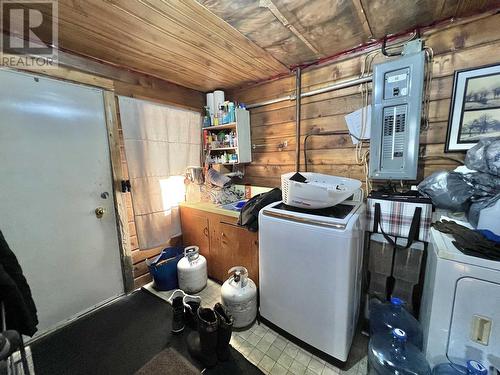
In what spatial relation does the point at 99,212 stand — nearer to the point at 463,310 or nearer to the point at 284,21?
the point at 284,21

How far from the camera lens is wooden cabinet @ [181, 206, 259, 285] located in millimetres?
1838

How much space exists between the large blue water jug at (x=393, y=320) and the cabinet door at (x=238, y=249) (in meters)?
0.91

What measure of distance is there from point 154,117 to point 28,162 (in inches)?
41.5

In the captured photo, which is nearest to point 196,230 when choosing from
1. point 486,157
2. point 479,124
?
point 486,157

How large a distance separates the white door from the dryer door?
2486mm

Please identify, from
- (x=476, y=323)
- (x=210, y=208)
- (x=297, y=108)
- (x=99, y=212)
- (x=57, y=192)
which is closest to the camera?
(x=476, y=323)

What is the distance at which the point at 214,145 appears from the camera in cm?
258

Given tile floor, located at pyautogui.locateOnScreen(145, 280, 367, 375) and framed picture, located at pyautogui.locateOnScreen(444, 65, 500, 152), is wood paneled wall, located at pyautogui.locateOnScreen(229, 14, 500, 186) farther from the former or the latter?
tile floor, located at pyautogui.locateOnScreen(145, 280, 367, 375)

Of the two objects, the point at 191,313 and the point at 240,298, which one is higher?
the point at 240,298

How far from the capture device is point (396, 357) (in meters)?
1.07

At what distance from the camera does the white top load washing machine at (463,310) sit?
0.85m

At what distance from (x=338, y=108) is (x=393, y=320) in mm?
1691

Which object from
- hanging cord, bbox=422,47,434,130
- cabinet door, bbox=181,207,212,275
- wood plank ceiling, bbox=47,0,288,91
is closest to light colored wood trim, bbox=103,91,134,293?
wood plank ceiling, bbox=47,0,288,91

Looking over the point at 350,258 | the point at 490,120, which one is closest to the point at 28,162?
the point at 350,258
